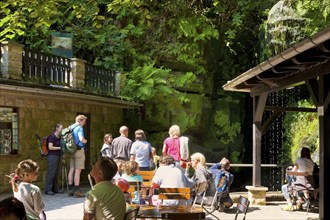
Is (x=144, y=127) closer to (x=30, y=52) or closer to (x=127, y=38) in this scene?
(x=127, y=38)

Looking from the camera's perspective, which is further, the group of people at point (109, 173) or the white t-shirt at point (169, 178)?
the white t-shirt at point (169, 178)

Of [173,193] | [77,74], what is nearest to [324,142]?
[173,193]

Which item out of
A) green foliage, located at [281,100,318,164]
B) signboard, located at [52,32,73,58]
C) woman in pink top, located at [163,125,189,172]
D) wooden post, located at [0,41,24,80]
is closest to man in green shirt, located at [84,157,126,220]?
woman in pink top, located at [163,125,189,172]

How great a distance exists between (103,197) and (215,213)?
686 cm

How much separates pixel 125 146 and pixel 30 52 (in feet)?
13.7

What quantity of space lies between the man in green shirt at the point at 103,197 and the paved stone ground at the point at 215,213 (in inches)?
200

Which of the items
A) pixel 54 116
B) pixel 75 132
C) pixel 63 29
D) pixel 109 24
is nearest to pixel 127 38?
pixel 109 24

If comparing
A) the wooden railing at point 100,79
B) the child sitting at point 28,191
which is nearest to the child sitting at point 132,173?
the child sitting at point 28,191

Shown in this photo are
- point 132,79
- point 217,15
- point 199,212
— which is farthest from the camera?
point 217,15

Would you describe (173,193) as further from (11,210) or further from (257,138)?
(257,138)

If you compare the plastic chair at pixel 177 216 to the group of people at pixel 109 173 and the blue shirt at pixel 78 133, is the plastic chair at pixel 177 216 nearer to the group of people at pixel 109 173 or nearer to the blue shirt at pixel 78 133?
the group of people at pixel 109 173

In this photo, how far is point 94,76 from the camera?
18828 mm

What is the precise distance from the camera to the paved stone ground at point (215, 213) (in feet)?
34.9

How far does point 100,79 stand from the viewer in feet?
63.2
